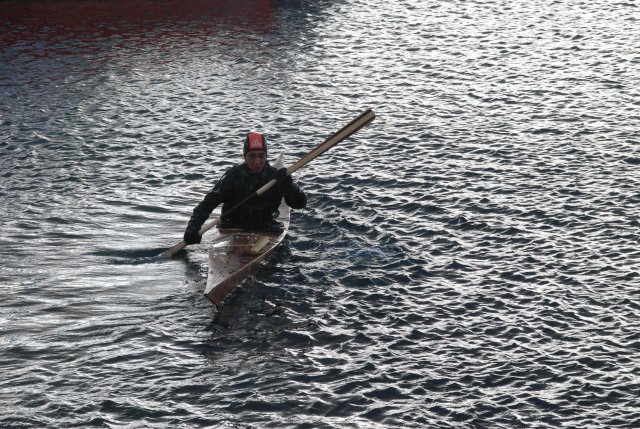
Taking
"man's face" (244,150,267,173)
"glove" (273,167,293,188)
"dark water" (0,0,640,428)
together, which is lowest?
"dark water" (0,0,640,428)

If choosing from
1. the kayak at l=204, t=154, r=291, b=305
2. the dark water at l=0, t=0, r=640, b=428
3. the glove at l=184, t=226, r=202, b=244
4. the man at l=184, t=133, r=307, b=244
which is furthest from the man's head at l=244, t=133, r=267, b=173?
the dark water at l=0, t=0, r=640, b=428

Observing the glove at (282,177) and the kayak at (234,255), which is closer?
the kayak at (234,255)

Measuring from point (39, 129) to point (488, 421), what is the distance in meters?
23.2

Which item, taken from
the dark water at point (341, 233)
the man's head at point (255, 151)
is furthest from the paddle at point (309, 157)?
the man's head at point (255, 151)

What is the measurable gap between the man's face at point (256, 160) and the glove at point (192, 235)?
81.2 inches

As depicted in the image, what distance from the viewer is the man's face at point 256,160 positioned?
2270 centimetres

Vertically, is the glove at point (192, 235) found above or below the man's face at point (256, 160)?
below

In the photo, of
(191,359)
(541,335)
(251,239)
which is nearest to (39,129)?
(251,239)

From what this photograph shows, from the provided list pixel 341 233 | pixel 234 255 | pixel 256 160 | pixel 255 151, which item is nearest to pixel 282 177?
pixel 256 160

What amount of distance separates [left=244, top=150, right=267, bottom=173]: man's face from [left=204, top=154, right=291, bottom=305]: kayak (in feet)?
5.42

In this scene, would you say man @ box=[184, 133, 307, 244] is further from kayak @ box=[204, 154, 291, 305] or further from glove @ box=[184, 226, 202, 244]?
kayak @ box=[204, 154, 291, 305]

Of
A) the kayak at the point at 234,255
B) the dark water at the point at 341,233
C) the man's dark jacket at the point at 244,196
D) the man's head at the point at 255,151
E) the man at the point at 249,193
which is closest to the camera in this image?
the dark water at the point at 341,233

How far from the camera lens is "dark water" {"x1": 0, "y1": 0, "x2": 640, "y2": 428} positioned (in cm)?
1775

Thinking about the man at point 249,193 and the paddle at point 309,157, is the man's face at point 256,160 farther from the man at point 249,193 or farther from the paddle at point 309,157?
the paddle at point 309,157
